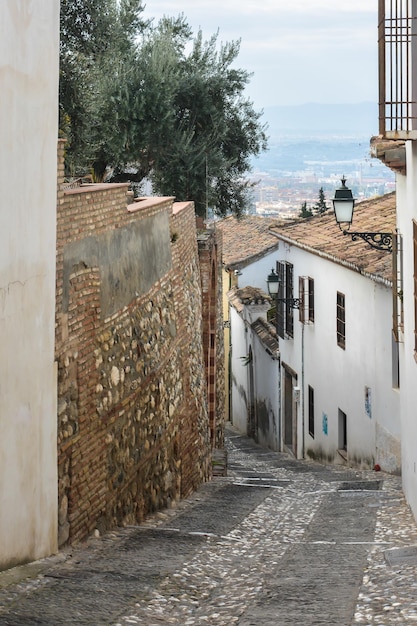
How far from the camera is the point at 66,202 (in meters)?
8.36

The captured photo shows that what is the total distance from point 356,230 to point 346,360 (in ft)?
8.12

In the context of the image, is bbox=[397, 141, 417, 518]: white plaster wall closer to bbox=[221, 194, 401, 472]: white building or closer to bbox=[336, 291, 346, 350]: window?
bbox=[221, 194, 401, 472]: white building

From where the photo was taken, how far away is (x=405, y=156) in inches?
443

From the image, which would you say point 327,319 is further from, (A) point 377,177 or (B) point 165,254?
(A) point 377,177

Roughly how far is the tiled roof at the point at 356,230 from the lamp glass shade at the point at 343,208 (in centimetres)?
140

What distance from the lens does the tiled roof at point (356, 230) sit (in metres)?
Answer: 16.9

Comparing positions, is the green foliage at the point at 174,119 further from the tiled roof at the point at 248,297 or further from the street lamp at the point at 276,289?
the tiled roof at the point at 248,297

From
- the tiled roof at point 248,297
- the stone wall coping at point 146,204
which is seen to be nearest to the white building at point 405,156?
the stone wall coping at point 146,204

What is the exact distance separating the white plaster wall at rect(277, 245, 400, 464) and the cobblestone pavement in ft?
13.2

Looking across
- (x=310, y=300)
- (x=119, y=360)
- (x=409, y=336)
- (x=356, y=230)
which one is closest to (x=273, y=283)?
(x=310, y=300)

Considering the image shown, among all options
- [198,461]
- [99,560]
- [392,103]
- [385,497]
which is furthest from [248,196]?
[99,560]

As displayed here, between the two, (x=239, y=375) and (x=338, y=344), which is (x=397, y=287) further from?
(x=239, y=375)

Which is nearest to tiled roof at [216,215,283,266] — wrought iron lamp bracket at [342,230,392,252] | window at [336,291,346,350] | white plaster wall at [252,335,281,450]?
white plaster wall at [252,335,281,450]

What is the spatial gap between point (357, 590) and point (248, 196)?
16.7m
